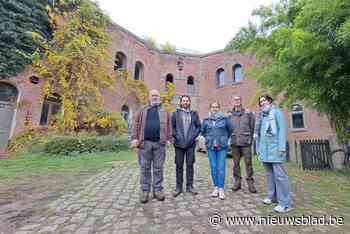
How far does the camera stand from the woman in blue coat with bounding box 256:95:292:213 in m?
3.12

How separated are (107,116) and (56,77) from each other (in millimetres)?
3196

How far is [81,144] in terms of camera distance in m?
9.45

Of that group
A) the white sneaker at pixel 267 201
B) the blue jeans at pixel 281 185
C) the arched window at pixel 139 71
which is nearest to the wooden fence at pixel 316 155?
the white sneaker at pixel 267 201

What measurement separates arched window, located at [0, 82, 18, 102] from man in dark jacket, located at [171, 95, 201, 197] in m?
10.1

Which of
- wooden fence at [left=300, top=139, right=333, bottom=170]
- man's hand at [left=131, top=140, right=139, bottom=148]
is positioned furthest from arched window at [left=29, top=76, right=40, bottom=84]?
wooden fence at [left=300, top=139, right=333, bottom=170]

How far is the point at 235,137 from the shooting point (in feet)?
13.3

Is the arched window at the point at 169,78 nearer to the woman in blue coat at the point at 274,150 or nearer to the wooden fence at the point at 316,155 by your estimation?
the wooden fence at the point at 316,155

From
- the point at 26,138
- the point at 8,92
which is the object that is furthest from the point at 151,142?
the point at 8,92

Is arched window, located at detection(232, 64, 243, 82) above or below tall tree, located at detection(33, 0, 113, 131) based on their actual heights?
above

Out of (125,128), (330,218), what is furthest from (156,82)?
(330,218)

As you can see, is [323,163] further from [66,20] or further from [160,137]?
[66,20]

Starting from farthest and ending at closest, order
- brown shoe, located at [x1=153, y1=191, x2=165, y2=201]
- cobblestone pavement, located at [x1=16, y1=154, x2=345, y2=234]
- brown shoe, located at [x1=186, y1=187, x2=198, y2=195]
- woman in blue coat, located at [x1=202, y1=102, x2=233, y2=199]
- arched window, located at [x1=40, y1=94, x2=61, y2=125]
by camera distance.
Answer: arched window, located at [x1=40, y1=94, x2=61, y2=125] → brown shoe, located at [x1=186, y1=187, x2=198, y2=195] → woman in blue coat, located at [x1=202, y1=102, x2=233, y2=199] → brown shoe, located at [x1=153, y1=191, x2=165, y2=201] → cobblestone pavement, located at [x1=16, y1=154, x2=345, y2=234]

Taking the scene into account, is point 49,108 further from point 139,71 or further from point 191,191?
point 191,191

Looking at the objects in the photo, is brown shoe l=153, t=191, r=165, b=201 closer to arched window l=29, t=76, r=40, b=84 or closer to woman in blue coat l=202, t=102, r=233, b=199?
woman in blue coat l=202, t=102, r=233, b=199
